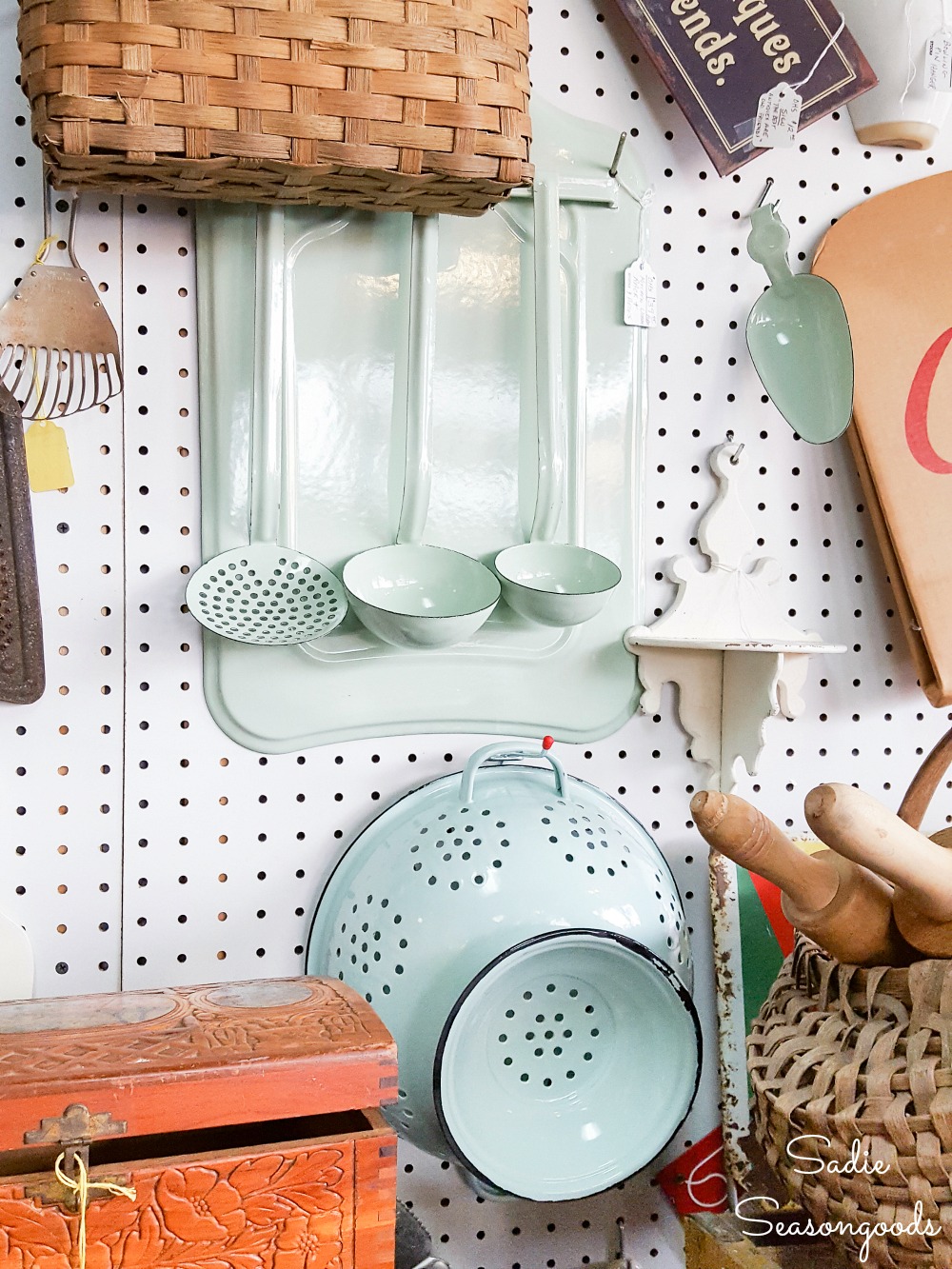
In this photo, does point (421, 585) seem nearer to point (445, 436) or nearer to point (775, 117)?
point (445, 436)

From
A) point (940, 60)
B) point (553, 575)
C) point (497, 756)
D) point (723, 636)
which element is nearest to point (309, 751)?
point (497, 756)

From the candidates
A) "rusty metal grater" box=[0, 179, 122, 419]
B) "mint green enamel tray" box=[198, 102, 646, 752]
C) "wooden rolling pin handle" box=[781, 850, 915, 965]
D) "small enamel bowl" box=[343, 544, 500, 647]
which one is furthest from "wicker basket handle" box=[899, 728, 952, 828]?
"rusty metal grater" box=[0, 179, 122, 419]

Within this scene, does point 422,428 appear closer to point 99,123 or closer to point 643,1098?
point 99,123

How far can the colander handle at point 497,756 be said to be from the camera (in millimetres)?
1027

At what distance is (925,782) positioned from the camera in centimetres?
102

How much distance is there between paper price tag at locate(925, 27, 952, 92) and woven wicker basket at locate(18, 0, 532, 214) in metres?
0.48

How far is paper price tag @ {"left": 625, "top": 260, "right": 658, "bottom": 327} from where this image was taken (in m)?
1.13

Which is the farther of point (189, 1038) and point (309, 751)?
point (309, 751)

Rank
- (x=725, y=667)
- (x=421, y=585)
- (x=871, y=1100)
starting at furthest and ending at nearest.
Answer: (x=725, y=667)
(x=421, y=585)
(x=871, y=1100)

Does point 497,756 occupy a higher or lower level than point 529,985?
higher

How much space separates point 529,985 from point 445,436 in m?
0.49

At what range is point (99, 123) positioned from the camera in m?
0.82

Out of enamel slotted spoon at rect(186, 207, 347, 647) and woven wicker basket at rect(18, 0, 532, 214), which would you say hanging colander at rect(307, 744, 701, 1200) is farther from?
woven wicker basket at rect(18, 0, 532, 214)

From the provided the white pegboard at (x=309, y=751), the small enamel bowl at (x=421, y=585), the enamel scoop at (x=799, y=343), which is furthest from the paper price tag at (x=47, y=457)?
the enamel scoop at (x=799, y=343)
